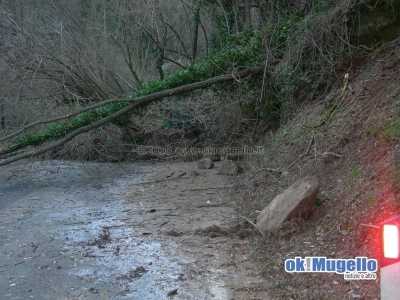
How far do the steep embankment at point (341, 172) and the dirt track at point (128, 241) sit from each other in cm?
47

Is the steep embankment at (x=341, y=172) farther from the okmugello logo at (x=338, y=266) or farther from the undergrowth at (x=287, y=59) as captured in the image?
the undergrowth at (x=287, y=59)

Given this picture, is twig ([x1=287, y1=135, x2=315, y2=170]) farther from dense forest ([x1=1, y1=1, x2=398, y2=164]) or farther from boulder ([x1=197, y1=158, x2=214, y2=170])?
boulder ([x1=197, y1=158, x2=214, y2=170])

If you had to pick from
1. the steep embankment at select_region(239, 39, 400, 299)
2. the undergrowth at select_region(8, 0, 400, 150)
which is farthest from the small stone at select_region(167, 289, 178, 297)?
the undergrowth at select_region(8, 0, 400, 150)

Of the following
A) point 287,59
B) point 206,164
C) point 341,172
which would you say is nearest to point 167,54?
point 206,164

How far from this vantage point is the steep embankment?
15.0 feet

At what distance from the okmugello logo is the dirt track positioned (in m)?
0.38

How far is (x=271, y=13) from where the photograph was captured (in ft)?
39.3

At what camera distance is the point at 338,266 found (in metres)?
4.33

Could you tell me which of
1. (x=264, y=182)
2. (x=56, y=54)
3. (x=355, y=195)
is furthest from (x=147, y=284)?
(x=56, y=54)

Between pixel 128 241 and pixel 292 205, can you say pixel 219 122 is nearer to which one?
pixel 128 241

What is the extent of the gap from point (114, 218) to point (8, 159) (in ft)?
19.3

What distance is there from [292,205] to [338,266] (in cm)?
143

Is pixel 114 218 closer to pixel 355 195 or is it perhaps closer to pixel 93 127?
pixel 355 195

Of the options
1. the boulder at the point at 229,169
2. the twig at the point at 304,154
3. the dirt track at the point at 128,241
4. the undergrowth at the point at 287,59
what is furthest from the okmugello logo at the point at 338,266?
the boulder at the point at 229,169
